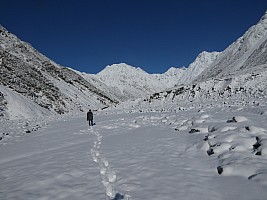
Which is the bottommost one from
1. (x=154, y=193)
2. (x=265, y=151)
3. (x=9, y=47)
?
(x=154, y=193)

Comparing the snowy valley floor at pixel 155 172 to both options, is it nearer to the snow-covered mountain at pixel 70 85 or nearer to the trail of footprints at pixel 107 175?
the trail of footprints at pixel 107 175

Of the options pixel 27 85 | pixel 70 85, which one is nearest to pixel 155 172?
pixel 27 85

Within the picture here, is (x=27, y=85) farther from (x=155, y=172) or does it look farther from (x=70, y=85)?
(x=155, y=172)

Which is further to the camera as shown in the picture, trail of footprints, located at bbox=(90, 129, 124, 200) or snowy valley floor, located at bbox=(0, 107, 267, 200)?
trail of footprints, located at bbox=(90, 129, 124, 200)

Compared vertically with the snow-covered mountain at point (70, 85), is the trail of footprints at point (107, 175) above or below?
below

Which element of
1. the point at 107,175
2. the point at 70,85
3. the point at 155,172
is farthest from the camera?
the point at 70,85

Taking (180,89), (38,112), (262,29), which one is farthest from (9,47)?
(262,29)

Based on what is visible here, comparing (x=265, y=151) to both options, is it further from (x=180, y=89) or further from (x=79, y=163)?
(x=180, y=89)

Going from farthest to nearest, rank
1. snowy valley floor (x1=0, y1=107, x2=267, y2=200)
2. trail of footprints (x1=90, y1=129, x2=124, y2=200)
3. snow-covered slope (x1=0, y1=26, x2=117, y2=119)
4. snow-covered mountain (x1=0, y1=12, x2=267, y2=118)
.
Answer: snow-covered slope (x1=0, y1=26, x2=117, y2=119), snow-covered mountain (x1=0, y1=12, x2=267, y2=118), trail of footprints (x1=90, y1=129, x2=124, y2=200), snowy valley floor (x1=0, y1=107, x2=267, y2=200)

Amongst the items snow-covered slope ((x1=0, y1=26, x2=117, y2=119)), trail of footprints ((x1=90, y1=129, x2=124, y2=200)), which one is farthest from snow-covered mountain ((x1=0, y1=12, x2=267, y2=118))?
trail of footprints ((x1=90, y1=129, x2=124, y2=200))

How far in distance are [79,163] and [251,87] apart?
139ft

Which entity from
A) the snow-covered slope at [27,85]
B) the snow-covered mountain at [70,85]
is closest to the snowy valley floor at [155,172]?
the snow-covered mountain at [70,85]

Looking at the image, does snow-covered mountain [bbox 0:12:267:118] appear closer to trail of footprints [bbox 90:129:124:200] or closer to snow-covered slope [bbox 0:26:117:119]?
snow-covered slope [bbox 0:26:117:119]

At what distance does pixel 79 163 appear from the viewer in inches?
360
